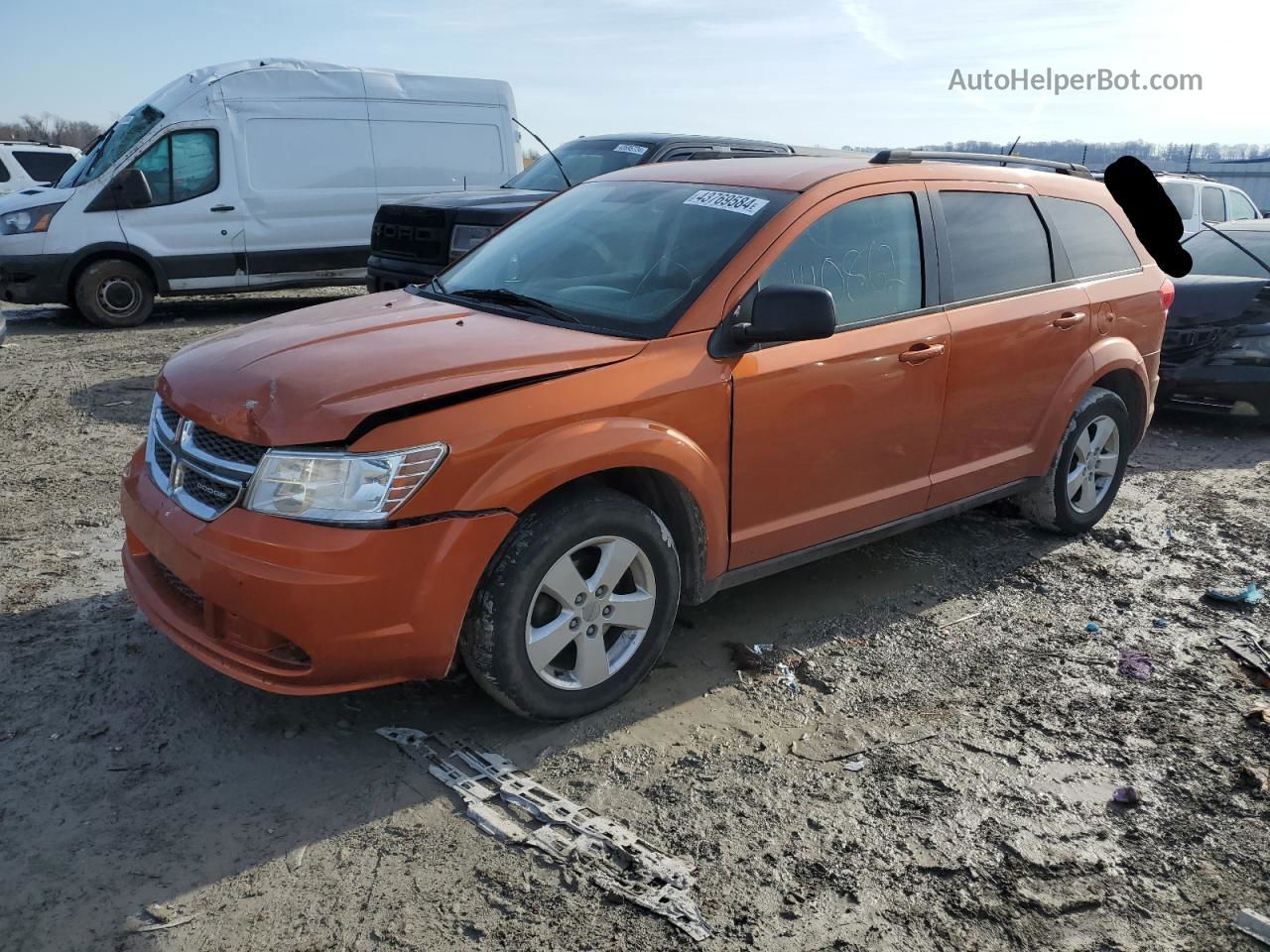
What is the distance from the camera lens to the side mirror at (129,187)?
10.8 m

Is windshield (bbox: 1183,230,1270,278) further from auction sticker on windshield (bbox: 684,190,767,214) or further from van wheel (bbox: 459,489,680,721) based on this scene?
van wheel (bbox: 459,489,680,721)

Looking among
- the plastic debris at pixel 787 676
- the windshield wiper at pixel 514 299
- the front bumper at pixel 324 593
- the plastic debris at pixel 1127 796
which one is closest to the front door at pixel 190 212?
the windshield wiper at pixel 514 299

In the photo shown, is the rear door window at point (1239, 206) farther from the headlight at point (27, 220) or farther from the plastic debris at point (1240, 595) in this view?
the headlight at point (27, 220)

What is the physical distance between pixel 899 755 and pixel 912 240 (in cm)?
210

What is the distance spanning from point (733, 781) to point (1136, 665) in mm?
1901

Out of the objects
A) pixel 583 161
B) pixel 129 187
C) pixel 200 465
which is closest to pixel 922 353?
pixel 200 465

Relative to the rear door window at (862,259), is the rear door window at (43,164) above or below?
above

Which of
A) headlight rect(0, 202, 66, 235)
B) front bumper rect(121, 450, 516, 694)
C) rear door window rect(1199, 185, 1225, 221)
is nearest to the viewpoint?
front bumper rect(121, 450, 516, 694)

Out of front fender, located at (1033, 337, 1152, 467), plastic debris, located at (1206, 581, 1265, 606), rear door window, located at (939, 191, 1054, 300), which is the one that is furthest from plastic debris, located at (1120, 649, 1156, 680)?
rear door window, located at (939, 191, 1054, 300)

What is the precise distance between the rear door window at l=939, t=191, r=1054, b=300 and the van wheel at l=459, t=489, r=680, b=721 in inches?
75.8

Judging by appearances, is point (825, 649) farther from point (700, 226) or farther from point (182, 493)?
point (182, 493)

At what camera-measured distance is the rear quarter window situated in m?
4.99

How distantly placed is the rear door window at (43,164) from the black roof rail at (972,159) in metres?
16.6

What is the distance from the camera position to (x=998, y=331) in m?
4.47
